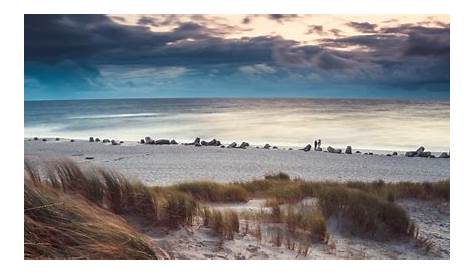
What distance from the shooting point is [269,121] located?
422cm

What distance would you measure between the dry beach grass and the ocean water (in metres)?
0.29

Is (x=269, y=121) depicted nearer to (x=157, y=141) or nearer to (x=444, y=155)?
(x=157, y=141)

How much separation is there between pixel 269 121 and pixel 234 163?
0.39 meters

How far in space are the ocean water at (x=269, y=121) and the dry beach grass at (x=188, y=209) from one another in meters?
0.29

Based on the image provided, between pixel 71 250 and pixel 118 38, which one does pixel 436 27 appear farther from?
pixel 71 250

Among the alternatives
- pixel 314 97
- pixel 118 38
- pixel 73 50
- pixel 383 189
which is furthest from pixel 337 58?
pixel 73 50

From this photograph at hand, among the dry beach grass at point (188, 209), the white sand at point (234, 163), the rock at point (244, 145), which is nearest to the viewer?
the dry beach grass at point (188, 209)

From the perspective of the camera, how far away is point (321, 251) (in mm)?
3916

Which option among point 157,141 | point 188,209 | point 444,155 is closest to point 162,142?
point 157,141

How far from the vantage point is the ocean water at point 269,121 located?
13.6 ft

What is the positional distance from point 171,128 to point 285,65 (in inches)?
35.9

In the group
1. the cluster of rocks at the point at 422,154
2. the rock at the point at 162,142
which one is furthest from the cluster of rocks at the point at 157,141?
the cluster of rocks at the point at 422,154

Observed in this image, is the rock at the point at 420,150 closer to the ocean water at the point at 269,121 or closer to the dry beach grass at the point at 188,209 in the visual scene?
the ocean water at the point at 269,121

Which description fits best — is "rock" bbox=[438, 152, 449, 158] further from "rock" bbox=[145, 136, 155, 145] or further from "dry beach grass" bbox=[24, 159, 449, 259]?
"rock" bbox=[145, 136, 155, 145]
